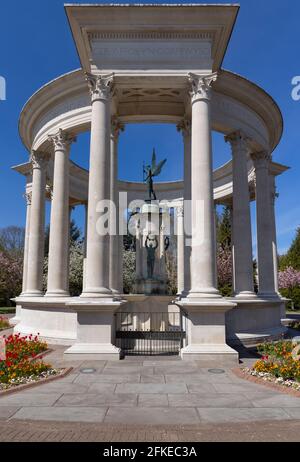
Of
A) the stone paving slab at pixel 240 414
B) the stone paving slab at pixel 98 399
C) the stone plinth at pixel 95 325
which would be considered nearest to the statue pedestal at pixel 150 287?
the stone plinth at pixel 95 325

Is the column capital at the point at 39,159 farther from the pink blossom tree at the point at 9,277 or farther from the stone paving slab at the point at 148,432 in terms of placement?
the pink blossom tree at the point at 9,277

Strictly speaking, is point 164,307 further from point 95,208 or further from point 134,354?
point 95,208

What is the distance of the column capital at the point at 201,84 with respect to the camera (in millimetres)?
23922

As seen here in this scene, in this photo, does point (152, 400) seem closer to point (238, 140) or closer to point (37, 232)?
point (238, 140)

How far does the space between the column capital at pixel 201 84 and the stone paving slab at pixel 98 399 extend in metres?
18.5

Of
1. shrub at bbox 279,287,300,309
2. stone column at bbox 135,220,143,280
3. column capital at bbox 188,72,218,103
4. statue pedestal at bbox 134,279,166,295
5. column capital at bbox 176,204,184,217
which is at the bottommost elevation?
shrub at bbox 279,287,300,309

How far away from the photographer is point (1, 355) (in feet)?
60.9

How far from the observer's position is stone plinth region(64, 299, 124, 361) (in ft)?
69.2

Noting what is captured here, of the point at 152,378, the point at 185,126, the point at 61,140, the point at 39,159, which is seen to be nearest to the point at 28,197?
the point at 39,159

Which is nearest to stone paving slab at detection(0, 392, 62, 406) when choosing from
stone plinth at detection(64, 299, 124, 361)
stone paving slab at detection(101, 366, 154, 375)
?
stone paving slab at detection(101, 366, 154, 375)

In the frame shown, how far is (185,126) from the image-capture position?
3100 cm

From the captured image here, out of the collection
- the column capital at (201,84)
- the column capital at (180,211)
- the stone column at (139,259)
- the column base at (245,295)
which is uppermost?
the column capital at (201,84)

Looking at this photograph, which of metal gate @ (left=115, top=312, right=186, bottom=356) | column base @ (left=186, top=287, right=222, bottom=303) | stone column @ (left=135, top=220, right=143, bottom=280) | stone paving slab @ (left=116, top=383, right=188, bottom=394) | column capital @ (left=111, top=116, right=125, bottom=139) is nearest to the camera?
stone paving slab @ (left=116, top=383, right=188, bottom=394)

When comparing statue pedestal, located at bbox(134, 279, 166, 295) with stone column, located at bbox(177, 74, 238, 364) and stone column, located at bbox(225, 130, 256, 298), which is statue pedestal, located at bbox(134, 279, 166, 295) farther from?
stone column, located at bbox(177, 74, 238, 364)
